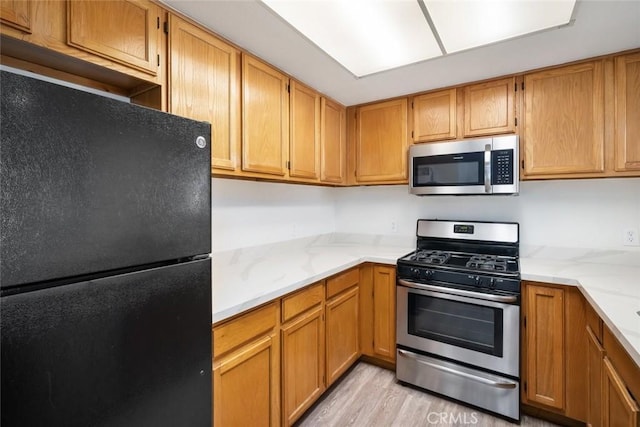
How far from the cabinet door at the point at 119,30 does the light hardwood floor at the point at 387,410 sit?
212cm

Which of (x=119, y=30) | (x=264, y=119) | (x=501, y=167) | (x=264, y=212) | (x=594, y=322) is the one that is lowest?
(x=594, y=322)

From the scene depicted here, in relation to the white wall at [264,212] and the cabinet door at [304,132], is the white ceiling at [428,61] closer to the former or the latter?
the cabinet door at [304,132]

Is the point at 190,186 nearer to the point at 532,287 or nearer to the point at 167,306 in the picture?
the point at 167,306

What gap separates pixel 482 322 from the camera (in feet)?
6.37

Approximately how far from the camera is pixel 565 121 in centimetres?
198

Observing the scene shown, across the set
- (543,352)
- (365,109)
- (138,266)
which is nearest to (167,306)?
(138,266)

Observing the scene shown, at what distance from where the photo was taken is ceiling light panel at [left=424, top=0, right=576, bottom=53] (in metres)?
1.32

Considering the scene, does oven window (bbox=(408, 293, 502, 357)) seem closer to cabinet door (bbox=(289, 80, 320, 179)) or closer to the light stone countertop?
the light stone countertop

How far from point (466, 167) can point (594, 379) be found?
1420mm

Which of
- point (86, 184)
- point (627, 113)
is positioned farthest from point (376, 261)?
point (86, 184)

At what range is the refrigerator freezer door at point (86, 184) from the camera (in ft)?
2.07

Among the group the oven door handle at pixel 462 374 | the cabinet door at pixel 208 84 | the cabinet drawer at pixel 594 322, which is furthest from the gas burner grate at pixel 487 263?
the cabinet door at pixel 208 84

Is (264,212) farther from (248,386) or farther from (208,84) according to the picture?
(248,386)

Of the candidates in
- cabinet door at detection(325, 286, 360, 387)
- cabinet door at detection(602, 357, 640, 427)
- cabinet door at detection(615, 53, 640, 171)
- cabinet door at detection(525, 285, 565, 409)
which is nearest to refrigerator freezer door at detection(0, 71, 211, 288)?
cabinet door at detection(325, 286, 360, 387)
